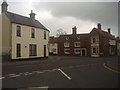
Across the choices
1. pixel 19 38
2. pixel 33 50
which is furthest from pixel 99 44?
pixel 19 38

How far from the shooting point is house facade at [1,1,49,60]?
24734 mm

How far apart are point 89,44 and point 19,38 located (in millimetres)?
27346

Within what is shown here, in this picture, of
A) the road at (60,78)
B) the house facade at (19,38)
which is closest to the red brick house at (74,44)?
the house facade at (19,38)

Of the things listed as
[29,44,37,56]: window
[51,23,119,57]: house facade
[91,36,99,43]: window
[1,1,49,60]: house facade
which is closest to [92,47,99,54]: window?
[51,23,119,57]: house facade

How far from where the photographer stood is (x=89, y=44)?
48.2m

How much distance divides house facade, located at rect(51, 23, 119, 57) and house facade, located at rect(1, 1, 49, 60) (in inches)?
792

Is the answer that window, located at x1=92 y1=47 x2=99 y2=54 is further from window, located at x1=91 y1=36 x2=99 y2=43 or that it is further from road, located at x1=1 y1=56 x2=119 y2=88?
road, located at x1=1 y1=56 x2=119 y2=88

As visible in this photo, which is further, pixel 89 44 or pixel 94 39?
pixel 89 44

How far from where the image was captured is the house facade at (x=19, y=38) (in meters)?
24.7

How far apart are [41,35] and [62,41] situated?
23.1 m

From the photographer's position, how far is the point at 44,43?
3238 centimetres

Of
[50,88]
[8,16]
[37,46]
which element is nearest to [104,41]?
[37,46]

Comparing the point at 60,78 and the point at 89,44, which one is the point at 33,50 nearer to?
the point at 60,78

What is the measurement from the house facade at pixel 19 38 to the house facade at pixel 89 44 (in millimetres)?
20126
